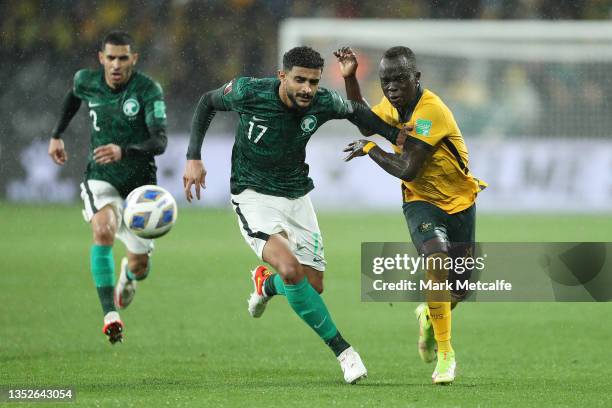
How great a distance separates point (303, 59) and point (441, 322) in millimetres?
1834

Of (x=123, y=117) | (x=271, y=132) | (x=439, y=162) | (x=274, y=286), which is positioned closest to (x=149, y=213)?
(x=274, y=286)

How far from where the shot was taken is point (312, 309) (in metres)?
6.86

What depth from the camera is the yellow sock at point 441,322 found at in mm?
6969

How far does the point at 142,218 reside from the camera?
8.09 m

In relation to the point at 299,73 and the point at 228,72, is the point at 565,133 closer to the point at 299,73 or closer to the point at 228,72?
the point at 228,72

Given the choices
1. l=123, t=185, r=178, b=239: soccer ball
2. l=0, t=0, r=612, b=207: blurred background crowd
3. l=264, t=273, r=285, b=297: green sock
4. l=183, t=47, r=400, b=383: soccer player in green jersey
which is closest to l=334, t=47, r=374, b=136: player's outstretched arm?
l=183, t=47, r=400, b=383: soccer player in green jersey

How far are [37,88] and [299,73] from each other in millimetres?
16204

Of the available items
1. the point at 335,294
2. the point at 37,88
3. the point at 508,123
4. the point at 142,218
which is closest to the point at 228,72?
the point at 37,88

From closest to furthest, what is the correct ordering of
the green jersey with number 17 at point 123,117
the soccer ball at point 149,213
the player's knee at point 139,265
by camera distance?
the soccer ball at point 149,213
the green jersey with number 17 at point 123,117
the player's knee at point 139,265

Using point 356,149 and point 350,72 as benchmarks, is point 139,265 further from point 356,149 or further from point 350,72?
point 356,149

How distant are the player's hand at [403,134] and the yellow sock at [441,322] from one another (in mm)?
1035

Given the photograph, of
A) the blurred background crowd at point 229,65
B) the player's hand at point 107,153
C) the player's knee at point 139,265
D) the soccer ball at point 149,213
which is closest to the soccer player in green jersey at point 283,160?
the soccer ball at point 149,213

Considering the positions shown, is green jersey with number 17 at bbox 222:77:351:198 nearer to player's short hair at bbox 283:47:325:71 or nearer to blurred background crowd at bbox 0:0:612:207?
player's short hair at bbox 283:47:325:71

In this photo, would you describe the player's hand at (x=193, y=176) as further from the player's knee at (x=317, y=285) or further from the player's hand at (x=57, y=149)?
the player's hand at (x=57, y=149)
